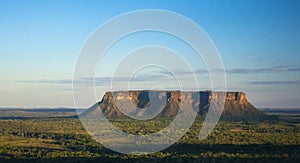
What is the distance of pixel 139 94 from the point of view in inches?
7298

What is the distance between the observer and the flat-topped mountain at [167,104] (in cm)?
16588

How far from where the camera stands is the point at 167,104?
168 m

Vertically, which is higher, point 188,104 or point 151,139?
point 188,104

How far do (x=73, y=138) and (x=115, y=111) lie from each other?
67.6 m

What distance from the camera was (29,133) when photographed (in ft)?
388

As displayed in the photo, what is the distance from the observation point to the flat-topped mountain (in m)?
166

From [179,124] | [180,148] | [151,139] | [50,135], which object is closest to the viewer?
[180,148]

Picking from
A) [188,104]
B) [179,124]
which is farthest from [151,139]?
[188,104]

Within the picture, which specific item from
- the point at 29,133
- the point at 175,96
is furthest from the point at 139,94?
the point at 29,133

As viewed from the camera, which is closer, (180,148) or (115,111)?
(180,148)

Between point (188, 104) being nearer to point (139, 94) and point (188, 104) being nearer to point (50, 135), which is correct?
point (139, 94)

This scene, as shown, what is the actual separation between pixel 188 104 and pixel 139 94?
3026 centimetres

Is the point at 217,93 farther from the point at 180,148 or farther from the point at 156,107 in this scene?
the point at 180,148

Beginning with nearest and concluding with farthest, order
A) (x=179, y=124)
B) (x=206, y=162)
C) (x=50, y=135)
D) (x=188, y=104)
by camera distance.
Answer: (x=206, y=162), (x=50, y=135), (x=179, y=124), (x=188, y=104)
